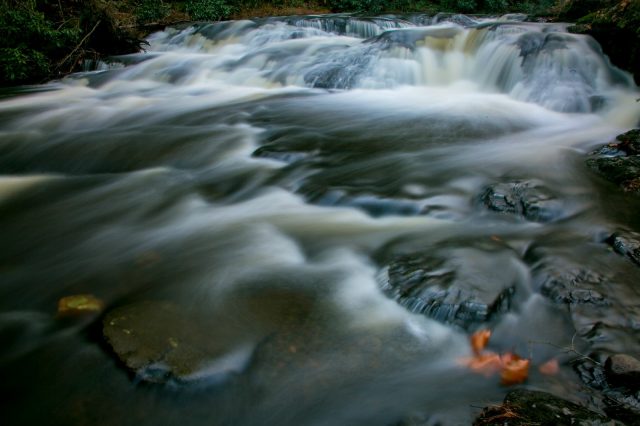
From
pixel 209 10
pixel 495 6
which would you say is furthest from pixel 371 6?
pixel 209 10

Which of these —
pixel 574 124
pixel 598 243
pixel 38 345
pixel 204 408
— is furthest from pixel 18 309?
pixel 574 124

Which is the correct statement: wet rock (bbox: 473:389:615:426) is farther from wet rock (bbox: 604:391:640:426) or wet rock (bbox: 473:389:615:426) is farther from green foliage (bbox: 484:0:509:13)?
green foliage (bbox: 484:0:509:13)

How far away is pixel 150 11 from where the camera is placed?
50.3 feet

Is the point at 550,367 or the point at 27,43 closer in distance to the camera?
the point at 550,367

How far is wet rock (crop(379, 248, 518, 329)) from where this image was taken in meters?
2.91

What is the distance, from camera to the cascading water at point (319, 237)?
2.58m

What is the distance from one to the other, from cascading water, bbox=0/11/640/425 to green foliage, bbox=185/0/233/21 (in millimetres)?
8056

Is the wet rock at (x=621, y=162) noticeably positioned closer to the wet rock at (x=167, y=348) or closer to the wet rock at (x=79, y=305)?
the wet rock at (x=167, y=348)

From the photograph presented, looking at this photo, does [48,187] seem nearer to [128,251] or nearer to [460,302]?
[128,251]

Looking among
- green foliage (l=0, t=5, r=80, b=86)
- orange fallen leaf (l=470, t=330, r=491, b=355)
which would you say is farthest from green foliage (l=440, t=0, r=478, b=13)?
orange fallen leaf (l=470, t=330, r=491, b=355)

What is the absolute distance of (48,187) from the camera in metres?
5.59

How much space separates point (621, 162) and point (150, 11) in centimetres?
1431

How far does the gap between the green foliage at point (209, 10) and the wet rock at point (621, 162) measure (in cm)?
1351

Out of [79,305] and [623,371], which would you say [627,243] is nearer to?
[623,371]
